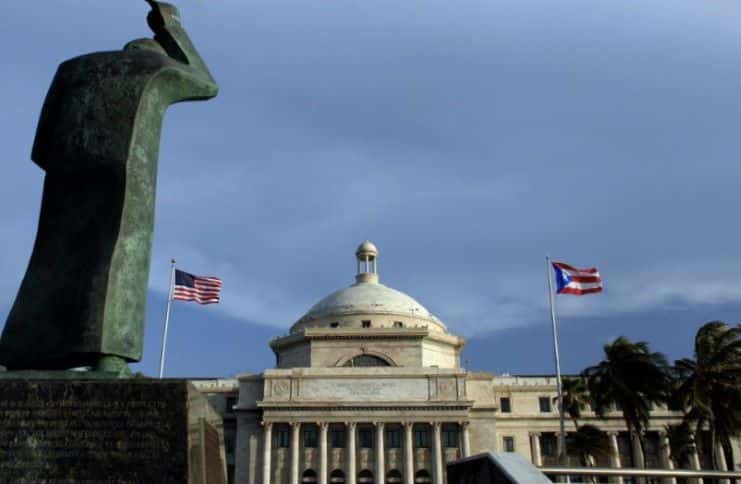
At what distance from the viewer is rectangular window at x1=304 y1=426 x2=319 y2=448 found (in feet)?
188

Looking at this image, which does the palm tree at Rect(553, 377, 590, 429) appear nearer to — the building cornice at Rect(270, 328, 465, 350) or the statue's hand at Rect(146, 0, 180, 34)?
the building cornice at Rect(270, 328, 465, 350)

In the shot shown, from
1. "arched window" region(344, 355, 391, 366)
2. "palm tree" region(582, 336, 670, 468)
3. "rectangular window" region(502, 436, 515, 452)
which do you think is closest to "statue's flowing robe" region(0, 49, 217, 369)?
"palm tree" region(582, 336, 670, 468)

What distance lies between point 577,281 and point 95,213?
3687 cm

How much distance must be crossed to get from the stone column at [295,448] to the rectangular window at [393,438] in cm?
738

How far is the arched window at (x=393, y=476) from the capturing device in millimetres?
56681

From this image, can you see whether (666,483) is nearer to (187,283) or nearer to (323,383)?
(323,383)

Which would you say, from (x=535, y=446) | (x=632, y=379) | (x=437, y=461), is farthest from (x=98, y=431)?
(x=535, y=446)

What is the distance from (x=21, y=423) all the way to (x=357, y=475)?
53.2 metres

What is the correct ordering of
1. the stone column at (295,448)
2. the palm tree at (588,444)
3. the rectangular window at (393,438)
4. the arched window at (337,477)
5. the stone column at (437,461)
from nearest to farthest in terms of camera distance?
the palm tree at (588,444) → the stone column at (437,461) → the stone column at (295,448) → the arched window at (337,477) → the rectangular window at (393,438)

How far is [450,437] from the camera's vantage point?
187 feet

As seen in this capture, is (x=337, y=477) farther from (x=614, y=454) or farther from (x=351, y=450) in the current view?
(x=614, y=454)

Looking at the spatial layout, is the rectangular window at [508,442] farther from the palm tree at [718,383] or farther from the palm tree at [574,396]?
the palm tree at [718,383]

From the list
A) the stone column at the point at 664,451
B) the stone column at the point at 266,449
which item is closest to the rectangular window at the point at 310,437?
the stone column at the point at 266,449

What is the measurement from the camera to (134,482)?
21.4ft
